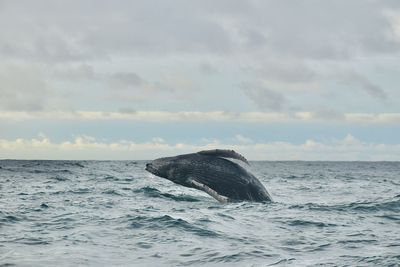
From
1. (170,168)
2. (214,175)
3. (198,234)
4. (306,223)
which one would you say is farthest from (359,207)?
(198,234)

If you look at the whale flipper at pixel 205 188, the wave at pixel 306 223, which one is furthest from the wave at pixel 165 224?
the wave at pixel 306 223

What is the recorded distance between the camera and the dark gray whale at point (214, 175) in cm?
1653

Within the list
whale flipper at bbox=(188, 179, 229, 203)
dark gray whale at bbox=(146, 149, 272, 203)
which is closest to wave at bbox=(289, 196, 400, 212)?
dark gray whale at bbox=(146, 149, 272, 203)

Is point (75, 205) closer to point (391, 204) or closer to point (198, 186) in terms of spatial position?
point (198, 186)

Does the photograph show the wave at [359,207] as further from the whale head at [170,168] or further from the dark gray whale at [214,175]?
the whale head at [170,168]

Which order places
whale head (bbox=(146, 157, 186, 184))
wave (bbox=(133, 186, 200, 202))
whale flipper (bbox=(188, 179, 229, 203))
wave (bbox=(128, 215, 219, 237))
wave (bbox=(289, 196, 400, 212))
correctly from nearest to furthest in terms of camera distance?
1. wave (bbox=(128, 215, 219, 237))
2. whale flipper (bbox=(188, 179, 229, 203))
3. whale head (bbox=(146, 157, 186, 184))
4. wave (bbox=(289, 196, 400, 212))
5. wave (bbox=(133, 186, 200, 202))

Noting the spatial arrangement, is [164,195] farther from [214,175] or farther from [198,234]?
[198,234]

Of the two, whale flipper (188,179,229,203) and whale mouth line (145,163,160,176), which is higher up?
whale mouth line (145,163,160,176)

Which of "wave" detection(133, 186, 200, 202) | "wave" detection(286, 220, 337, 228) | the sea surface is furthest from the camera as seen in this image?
"wave" detection(133, 186, 200, 202)

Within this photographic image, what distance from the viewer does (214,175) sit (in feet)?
54.1

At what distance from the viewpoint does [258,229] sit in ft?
45.1

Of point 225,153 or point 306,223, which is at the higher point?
point 225,153

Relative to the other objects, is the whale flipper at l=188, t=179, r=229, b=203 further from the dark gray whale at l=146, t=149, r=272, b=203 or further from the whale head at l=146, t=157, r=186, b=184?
the whale head at l=146, t=157, r=186, b=184

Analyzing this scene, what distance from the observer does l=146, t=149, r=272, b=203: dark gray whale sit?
1653 cm
